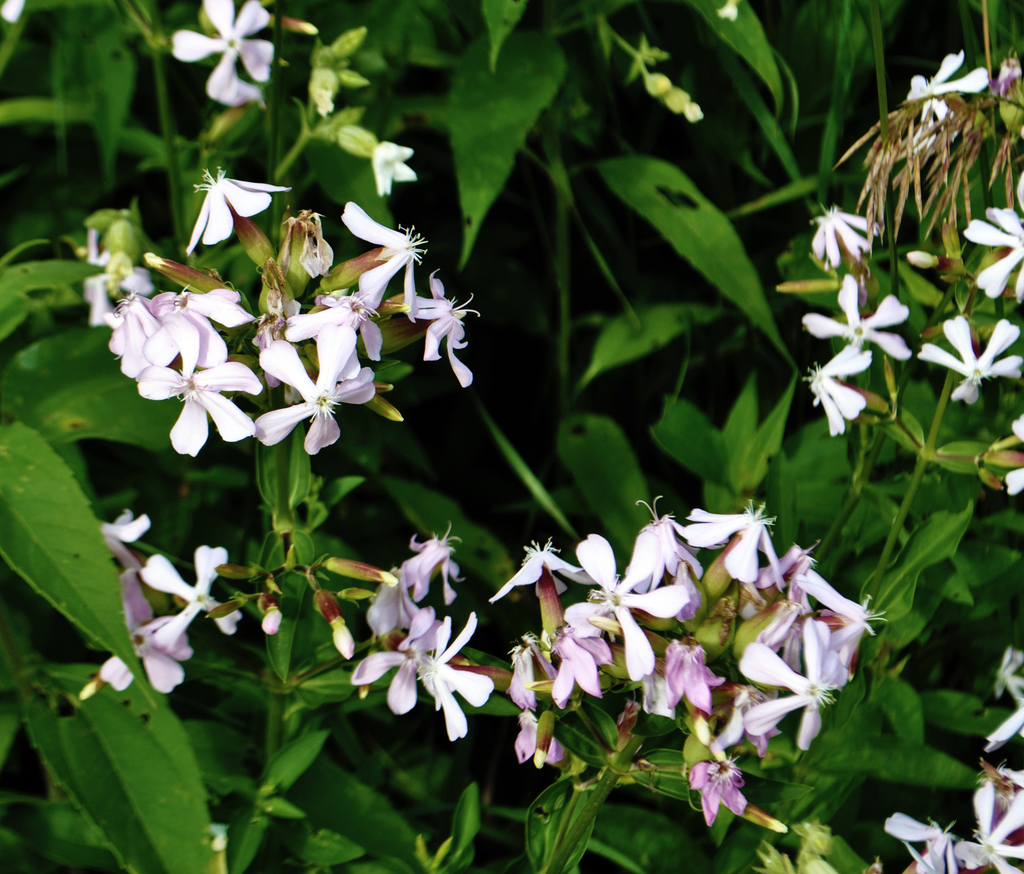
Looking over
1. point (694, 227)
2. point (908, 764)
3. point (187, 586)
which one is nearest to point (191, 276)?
point (187, 586)

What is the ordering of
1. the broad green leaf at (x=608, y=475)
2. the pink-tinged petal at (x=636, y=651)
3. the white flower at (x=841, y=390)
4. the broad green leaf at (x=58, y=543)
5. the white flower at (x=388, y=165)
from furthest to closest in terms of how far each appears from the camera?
the broad green leaf at (x=608, y=475) → the white flower at (x=388, y=165) → the white flower at (x=841, y=390) → the broad green leaf at (x=58, y=543) → the pink-tinged petal at (x=636, y=651)

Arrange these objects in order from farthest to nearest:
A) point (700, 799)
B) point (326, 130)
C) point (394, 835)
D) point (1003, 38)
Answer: point (1003, 38)
point (326, 130)
point (394, 835)
point (700, 799)

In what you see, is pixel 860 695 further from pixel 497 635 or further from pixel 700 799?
pixel 497 635

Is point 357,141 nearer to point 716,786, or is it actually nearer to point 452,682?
point 452,682

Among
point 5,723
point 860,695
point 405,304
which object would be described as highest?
point 405,304

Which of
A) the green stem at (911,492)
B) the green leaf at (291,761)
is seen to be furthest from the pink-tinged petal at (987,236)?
the green leaf at (291,761)

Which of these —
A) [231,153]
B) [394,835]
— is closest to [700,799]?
[394,835]

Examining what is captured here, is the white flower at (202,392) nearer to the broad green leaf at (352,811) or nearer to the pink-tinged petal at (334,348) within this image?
the pink-tinged petal at (334,348)
